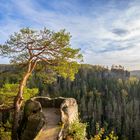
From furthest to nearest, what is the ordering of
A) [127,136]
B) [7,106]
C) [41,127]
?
[127,136] < [7,106] < [41,127]

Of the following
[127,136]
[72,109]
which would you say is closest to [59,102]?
[72,109]

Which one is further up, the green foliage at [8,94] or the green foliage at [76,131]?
the green foliage at [8,94]

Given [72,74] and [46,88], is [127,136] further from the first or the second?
[72,74]

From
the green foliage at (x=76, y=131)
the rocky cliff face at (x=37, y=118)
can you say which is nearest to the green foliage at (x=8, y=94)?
the rocky cliff face at (x=37, y=118)

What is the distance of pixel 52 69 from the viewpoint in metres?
23.1

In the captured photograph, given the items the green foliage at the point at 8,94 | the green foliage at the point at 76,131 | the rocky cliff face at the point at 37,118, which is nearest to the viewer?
the green foliage at the point at 76,131

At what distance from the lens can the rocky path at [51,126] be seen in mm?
17094

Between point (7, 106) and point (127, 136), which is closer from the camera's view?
point (7, 106)

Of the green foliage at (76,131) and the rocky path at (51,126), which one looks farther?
the green foliage at (76,131)

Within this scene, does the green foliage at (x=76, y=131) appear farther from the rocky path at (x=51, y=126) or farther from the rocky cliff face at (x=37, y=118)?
the rocky path at (x=51, y=126)

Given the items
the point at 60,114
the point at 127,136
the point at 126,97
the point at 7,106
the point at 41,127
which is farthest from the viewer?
the point at 126,97

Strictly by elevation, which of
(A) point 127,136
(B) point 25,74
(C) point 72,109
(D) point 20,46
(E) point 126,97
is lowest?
(A) point 127,136

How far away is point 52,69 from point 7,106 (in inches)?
156

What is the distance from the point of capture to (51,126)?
1825 centimetres
